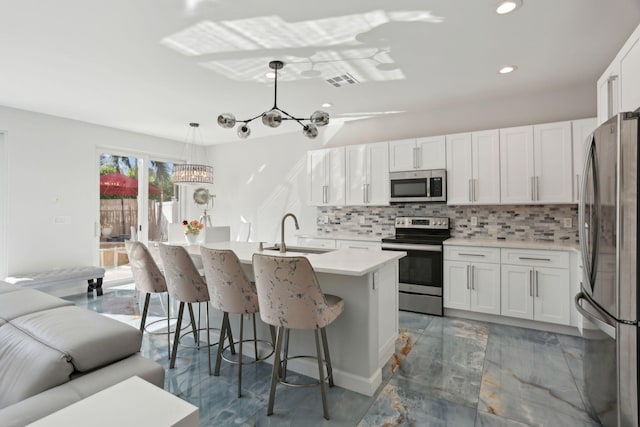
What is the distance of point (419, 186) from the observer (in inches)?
172

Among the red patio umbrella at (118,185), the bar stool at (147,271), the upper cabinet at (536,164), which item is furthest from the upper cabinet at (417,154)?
the red patio umbrella at (118,185)

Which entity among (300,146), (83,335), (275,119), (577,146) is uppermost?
(300,146)

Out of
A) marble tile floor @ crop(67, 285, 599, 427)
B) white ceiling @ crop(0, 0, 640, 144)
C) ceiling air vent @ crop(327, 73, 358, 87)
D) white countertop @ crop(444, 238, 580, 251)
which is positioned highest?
ceiling air vent @ crop(327, 73, 358, 87)

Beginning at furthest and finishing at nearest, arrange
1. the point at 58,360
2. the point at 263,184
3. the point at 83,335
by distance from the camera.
A: the point at 263,184 < the point at 83,335 < the point at 58,360

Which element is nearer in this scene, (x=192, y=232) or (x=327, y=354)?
(x=327, y=354)

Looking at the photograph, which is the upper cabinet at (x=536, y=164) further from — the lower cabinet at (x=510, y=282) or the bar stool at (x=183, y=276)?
the bar stool at (x=183, y=276)

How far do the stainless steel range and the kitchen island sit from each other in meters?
1.54

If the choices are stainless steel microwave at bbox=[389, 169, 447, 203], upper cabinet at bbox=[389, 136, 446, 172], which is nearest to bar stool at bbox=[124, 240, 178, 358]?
stainless steel microwave at bbox=[389, 169, 447, 203]

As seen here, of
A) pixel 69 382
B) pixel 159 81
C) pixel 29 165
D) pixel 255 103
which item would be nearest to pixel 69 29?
pixel 159 81

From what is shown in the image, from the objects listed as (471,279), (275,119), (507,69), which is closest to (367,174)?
(471,279)

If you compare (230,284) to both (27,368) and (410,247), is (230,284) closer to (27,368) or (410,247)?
(27,368)

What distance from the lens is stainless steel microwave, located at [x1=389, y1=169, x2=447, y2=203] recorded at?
423 cm

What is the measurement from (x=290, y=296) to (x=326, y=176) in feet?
11.0

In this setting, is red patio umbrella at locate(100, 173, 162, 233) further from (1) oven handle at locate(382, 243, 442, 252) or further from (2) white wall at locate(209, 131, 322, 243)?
(1) oven handle at locate(382, 243, 442, 252)
